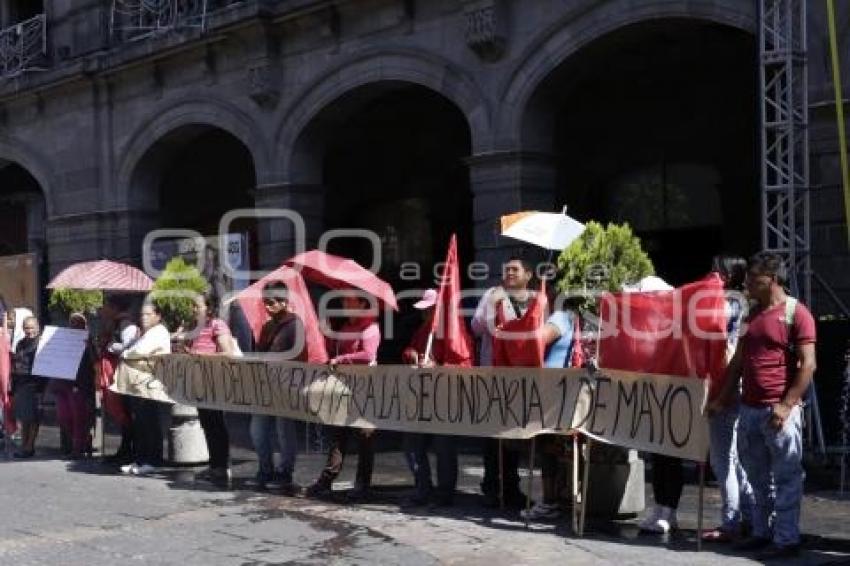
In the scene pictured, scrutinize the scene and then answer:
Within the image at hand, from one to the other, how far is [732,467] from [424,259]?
1249 centimetres

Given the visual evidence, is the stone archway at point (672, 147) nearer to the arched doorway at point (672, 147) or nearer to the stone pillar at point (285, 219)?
the arched doorway at point (672, 147)

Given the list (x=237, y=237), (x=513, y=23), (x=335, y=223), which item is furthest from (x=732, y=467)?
(x=335, y=223)

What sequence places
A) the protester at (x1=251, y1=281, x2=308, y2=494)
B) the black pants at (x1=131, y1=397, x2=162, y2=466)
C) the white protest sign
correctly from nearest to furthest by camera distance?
the protester at (x1=251, y1=281, x2=308, y2=494) < the black pants at (x1=131, y1=397, x2=162, y2=466) < the white protest sign

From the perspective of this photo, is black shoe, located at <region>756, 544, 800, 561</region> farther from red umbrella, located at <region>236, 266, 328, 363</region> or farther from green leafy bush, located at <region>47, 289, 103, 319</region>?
green leafy bush, located at <region>47, 289, 103, 319</region>

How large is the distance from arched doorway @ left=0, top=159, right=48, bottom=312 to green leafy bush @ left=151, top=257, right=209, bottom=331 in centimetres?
979

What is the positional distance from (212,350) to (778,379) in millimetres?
5637

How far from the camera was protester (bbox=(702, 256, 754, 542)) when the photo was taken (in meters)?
7.56

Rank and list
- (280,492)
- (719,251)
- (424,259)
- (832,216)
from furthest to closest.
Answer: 1. (424,259)
2. (719,251)
3. (832,216)
4. (280,492)

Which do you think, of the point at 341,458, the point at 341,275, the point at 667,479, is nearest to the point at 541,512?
the point at 667,479

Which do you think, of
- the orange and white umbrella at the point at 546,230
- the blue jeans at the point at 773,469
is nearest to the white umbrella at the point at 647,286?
the orange and white umbrella at the point at 546,230

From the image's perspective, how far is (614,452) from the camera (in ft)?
27.2

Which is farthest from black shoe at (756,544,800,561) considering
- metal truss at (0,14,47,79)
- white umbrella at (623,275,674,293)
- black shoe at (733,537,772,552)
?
metal truss at (0,14,47,79)

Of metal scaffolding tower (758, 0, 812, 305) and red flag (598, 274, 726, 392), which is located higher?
metal scaffolding tower (758, 0, 812, 305)

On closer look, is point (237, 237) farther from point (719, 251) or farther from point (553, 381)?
point (553, 381)
